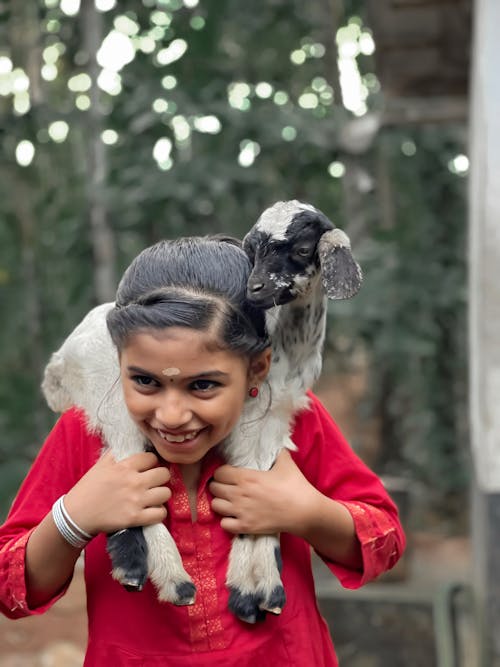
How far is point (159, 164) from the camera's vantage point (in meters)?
4.40

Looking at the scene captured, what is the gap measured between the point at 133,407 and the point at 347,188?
4.73 metres

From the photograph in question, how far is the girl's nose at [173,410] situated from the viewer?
4.76 ft

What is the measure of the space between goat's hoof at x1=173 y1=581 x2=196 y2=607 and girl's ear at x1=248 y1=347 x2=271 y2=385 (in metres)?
0.36

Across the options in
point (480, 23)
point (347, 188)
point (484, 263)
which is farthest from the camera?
point (347, 188)

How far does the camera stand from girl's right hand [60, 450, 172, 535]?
1.53 meters

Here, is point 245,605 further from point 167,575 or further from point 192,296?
point 192,296

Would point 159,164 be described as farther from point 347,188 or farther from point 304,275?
point 304,275

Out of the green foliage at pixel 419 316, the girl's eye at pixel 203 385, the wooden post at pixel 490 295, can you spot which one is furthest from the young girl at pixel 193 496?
the green foliage at pixel 419 316

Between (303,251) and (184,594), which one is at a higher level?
(303,251)

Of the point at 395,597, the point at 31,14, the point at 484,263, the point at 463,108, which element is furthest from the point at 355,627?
the point at 31,14

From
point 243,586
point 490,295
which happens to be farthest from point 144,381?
point 490,295

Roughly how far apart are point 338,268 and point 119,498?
521 millimetres

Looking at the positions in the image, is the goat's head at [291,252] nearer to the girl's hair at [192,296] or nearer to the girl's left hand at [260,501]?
the girl's hair at [192,296]

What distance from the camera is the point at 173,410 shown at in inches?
57.2
